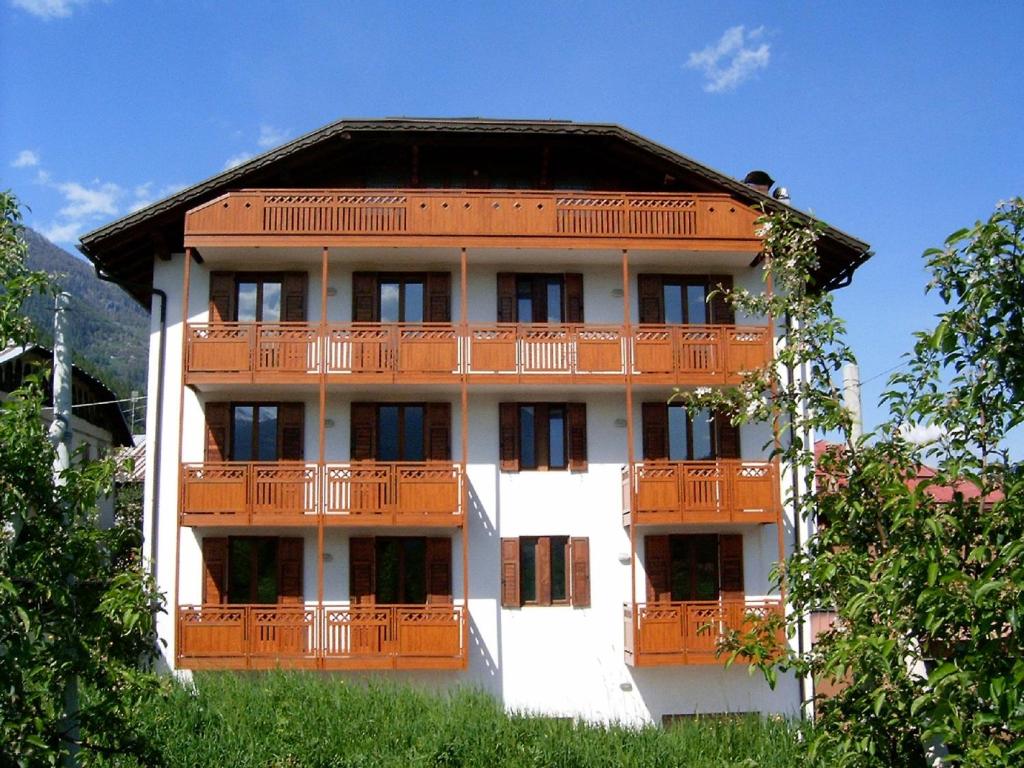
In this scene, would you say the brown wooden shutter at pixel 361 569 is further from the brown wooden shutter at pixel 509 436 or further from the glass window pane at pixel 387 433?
the brown wooden shutter at pixel 509 436

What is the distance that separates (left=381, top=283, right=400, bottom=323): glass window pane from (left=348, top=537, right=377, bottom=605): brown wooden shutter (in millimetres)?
4585

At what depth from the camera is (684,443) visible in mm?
20906

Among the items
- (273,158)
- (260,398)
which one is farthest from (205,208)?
(260,398)

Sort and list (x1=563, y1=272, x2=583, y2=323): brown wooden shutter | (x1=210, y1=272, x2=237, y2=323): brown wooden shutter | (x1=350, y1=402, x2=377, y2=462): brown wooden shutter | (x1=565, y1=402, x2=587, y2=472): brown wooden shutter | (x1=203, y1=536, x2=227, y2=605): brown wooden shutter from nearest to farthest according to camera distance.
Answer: (x1=203, y1=536, x2=227, y2=605): brown wooden shutter, (x1=350, y1=402, x2=377, y2=462): brown wooden shutter, (x1=565, y1=402, x2=587, y2=472): brown wooden shutter, (x1=210, y1=272, x2=237, y2=323): brown wooden shutter, (x1=563, y1=272, x2=583, y2=323): brown wooden shutter

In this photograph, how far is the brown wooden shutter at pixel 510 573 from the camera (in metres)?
19.8

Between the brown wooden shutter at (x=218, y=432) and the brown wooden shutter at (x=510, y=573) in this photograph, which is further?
the brown wooden shutter at (x=218, y=432)

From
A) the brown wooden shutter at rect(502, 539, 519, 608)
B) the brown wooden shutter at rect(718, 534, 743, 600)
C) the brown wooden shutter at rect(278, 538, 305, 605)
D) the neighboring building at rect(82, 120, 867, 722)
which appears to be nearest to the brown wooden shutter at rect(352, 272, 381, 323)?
the neighboring building at rect(82, 120, 867, 722)

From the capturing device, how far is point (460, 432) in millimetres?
20516

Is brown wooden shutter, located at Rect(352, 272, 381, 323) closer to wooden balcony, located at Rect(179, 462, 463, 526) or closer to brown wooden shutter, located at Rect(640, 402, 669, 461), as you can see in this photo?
wooden balcony, located at Rect(179, 462, 463, 526)

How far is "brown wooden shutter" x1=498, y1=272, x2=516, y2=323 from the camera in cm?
2095

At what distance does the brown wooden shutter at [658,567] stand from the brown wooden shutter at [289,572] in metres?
6.84

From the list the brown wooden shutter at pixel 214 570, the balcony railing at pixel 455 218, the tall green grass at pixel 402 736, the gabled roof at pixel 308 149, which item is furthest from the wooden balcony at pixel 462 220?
the tall green grass at pixel 402 736

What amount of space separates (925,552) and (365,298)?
53.0 feet

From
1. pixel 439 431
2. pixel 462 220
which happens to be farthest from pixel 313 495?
pixel 462 220
